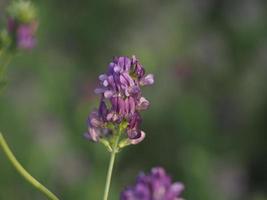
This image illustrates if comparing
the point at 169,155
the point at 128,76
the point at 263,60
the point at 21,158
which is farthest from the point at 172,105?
the point at 128,76

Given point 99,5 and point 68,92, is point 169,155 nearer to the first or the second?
point 68,92

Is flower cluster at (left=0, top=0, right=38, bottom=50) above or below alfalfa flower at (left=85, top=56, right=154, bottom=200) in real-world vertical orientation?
above

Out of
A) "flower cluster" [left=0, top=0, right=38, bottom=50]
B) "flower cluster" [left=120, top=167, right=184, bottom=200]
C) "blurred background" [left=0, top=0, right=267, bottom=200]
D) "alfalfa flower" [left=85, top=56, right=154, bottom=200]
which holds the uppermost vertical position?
"blurred background" [left=0, top=0, right=267, bottom=200]

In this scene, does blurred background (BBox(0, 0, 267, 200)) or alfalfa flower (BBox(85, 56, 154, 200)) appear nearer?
alfalfa flower (BBox(85, 56, 154, 200))

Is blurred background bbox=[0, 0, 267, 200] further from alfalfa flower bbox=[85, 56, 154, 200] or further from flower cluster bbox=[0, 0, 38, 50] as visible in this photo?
alfalfa flower bbox=[85, 56, 154, 200]

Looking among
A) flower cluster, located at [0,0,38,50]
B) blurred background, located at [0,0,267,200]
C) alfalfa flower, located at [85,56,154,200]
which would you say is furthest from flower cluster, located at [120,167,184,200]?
blurred background, located at [0,0,267,200]

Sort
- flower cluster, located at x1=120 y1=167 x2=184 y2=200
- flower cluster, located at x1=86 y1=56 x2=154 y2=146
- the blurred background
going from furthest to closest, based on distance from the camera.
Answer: the blurred background → flower cluster, located at x1=86 y1=56 x2=154 y2=146 → flower cluster, located at x1=120 y1=167 x2=184 y2=200

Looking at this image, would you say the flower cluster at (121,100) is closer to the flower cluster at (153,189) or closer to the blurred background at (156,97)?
the flower cluster at (153,189)
